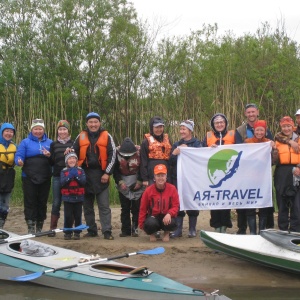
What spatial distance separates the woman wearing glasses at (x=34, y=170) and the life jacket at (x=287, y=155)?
319cm

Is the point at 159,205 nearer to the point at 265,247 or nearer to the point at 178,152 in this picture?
the point at 178,152

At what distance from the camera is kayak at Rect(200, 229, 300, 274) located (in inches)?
257

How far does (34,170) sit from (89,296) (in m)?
2.61

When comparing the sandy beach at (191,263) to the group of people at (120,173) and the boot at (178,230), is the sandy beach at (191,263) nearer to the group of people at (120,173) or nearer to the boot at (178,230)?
the boot at (178,230)

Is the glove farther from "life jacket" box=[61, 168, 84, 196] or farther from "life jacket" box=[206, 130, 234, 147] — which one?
"life jacket" box=[206, 130, 234, 147]

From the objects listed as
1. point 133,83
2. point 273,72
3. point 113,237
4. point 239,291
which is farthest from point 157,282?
point 133,83

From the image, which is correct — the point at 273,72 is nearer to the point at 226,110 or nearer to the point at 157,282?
the point at 226,110

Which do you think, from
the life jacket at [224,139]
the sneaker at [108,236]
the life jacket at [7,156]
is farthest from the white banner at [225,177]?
the life jacket at [7,156]

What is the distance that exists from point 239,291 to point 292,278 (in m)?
0.75

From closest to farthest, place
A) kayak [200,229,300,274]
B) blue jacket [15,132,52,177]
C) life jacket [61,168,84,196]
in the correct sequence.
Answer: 1. kayak [200,229,300,274]
2. life jacket [61,168,84,196]
3. blue jacket [15,132,52,177]

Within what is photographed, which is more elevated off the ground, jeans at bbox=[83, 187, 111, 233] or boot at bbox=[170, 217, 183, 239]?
jeans at bbox=[83, 187, 111, 233]

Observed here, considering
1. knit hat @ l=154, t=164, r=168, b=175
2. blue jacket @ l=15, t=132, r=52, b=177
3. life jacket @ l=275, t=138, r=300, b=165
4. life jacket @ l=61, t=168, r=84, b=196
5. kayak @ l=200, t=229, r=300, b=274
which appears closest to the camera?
kayak @ l=200, t=229, r=300, b=274

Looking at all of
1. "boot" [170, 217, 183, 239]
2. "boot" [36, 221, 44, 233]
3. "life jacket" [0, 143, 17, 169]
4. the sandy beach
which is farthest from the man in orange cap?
"life jacket" [0, 143, 17, 169]

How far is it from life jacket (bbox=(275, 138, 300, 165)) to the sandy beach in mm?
1365
